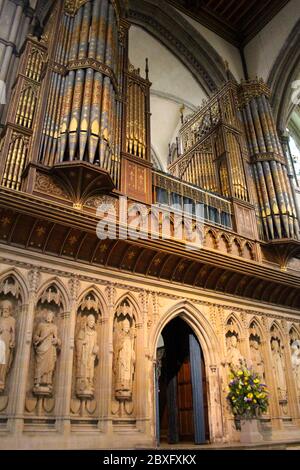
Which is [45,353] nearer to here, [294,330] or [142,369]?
[142,369]

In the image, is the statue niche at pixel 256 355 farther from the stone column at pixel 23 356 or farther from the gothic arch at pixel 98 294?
the stone column at pixel 23 356

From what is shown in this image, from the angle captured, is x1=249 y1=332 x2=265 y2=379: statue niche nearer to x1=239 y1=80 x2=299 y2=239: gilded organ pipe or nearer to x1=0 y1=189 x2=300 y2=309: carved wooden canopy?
x1=0 y1=189 x2=300 y2=309: carved wooden canopy

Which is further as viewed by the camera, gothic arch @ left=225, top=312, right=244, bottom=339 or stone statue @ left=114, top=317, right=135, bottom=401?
gothic arch @ left=225, top=312, right=244, bottom=339

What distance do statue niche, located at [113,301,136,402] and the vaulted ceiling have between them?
37.0 feet

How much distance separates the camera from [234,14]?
1448 cm

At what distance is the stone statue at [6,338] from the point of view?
5480 mm

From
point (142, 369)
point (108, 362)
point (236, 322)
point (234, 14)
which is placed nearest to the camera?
point (108, 362)

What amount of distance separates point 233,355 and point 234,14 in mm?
12210

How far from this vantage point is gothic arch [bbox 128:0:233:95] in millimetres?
13148

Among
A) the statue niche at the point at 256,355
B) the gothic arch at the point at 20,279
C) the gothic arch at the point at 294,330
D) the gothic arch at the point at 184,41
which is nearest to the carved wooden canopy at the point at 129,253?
the gothic arch at the point at 20,279

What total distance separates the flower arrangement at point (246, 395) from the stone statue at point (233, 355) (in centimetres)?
26

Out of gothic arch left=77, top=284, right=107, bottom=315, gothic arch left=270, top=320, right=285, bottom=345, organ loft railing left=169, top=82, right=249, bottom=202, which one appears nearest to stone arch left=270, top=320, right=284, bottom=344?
gothic arch left=270, top=320, right=285, bottom=345

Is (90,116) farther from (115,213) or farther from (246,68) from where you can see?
(246,68)

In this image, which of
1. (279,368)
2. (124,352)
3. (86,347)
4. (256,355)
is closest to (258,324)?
(256,355)
